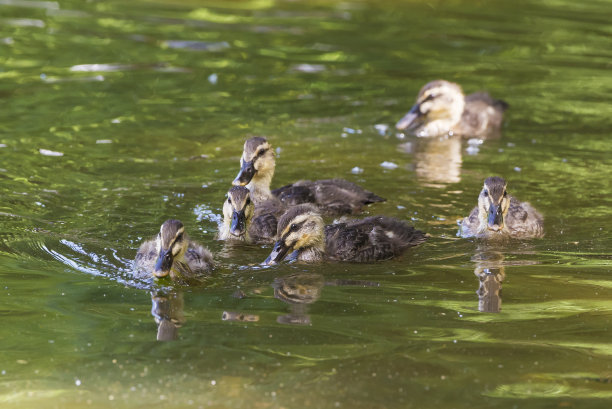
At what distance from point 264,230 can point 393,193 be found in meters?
1.55

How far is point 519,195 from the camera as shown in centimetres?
874

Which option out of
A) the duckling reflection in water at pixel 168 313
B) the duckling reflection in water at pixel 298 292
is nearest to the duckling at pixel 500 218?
the duckling reflection in water at pixel 298 292

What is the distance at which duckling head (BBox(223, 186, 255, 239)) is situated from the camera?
7.40m

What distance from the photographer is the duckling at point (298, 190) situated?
819 centimetres

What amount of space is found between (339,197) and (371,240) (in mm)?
1136

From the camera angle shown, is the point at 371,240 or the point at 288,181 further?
the point at 288,181

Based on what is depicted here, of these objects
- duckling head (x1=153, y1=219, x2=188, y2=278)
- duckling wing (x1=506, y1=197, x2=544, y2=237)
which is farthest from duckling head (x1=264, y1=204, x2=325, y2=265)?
duckling wing (x1=506, y1=197, x2=544, y2=237)

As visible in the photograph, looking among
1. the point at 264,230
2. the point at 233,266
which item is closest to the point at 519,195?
the point at 264,230

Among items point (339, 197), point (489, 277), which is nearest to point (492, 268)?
point (489, 277)

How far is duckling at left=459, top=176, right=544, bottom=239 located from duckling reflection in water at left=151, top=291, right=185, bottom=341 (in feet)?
8.15

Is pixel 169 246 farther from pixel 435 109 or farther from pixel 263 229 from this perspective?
pixel 435 109

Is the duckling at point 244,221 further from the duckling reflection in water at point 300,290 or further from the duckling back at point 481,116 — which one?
the duckling back at point 481,116

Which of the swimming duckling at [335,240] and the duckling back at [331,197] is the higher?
the duckling back at [331,197]

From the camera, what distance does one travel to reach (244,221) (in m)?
7.45
